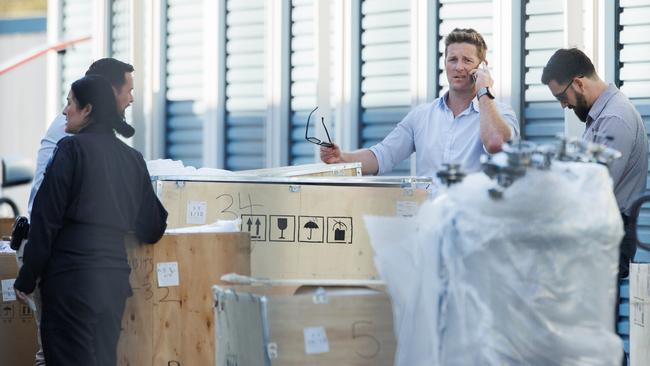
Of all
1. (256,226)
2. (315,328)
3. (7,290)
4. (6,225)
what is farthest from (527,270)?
(6,225)

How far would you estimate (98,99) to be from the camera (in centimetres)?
558

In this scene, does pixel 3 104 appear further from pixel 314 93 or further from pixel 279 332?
pixel 279 332

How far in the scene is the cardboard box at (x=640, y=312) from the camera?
18.6ft

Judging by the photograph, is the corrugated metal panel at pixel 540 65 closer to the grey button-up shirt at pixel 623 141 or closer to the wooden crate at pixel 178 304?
the grey button-up shirt at pixel 623 141

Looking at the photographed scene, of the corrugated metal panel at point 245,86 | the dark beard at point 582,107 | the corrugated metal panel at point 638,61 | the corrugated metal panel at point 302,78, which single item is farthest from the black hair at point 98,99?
the corrugated metal panel at point 245,86

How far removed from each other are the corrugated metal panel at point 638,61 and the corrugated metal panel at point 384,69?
1.59 metres

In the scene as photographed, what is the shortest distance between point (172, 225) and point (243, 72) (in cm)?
354

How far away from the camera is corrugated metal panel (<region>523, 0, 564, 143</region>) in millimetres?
7895

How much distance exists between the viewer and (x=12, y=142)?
1205 cm

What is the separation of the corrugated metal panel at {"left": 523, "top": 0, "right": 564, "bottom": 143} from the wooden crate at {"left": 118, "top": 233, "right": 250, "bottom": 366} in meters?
2.83

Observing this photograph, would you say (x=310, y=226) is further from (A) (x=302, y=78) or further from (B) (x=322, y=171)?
(A) (x=302, y=78)

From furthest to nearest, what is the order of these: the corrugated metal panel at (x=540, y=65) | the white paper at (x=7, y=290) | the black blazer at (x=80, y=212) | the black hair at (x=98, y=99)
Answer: the corrugated metal panel at (x=540, y=65) → the white paper at (x=7, y=290) → the black hair at (x=98, y=99) → the black blazer at (x=80, y=212)

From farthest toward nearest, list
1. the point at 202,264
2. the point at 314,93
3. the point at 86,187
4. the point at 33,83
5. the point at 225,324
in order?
the point at 33,83 < the point at 314,93 < the point at 202,264 < the point at 86,187 < the point at 225,324

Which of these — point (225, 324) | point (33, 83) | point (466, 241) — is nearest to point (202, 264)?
point (225, 324)
